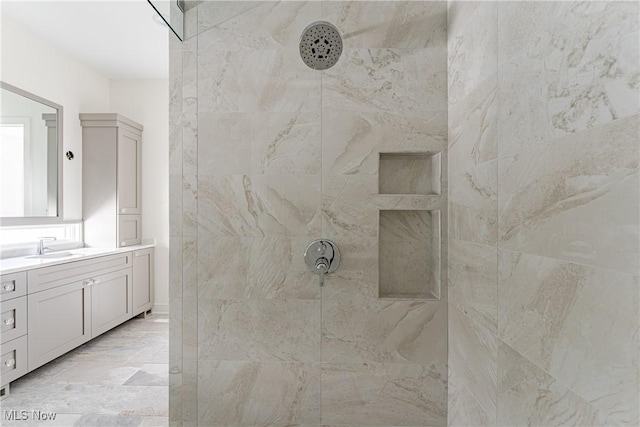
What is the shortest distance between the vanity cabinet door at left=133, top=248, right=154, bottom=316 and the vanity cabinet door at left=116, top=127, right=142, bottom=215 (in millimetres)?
476

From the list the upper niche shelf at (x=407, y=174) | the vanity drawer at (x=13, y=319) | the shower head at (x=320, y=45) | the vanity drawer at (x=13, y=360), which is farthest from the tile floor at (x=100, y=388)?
the shower head at (x=320, y=45)

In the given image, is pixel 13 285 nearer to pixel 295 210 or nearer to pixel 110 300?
pixel 110 300

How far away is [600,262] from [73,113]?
13.8 ft

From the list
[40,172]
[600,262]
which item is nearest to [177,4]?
[600,262]

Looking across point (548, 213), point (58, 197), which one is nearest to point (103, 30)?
point (58, 197)

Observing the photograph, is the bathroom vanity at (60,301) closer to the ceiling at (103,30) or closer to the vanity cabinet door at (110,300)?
the vanity cabinet door at (110,300)

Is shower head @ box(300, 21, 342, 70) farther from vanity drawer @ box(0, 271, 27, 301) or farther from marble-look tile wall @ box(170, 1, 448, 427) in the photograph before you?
vanity drawer @ box(0, 271, 27, 301)

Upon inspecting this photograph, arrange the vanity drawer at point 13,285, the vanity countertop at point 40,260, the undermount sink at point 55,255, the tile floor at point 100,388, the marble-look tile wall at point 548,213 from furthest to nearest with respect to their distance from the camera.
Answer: the undermount sink at point 55,255
the vanity countertop at point 40,260
the vanity drawer at point 13,285
the tile floor at point 100,388
the marble-look tile wall at point 548,213

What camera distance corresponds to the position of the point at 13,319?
7.36ft

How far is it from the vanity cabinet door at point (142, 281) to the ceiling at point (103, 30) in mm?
1905

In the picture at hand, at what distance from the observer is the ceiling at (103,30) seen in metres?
2.66

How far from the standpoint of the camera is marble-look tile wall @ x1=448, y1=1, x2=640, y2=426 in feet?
2.00

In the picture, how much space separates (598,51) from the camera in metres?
0.66

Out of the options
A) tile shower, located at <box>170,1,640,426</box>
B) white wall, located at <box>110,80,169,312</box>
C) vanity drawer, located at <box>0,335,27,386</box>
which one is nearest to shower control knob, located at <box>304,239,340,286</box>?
tile shower, located at <box>170,1,640,426</box>
